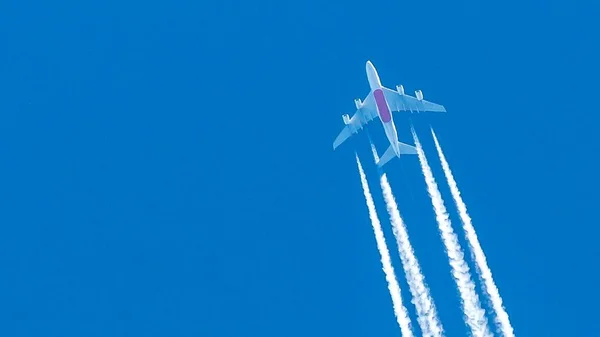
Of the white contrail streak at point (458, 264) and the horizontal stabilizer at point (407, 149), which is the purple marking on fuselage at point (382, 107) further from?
the white contrail streak at point (458, 264)

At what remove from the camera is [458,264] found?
325ft

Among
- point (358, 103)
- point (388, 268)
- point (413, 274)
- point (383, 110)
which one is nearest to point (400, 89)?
point (383, 110)

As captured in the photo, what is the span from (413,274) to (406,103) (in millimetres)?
18747

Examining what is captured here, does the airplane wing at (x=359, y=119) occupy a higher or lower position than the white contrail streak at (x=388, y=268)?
higher

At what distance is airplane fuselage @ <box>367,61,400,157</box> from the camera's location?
107 meters

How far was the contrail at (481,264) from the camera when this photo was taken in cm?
9700

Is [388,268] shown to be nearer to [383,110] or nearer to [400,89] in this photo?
[383,110]

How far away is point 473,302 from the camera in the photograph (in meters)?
96.8

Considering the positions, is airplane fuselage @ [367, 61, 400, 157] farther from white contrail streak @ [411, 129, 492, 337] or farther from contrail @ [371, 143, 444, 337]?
contrail @ [371, 143, 444, 337]

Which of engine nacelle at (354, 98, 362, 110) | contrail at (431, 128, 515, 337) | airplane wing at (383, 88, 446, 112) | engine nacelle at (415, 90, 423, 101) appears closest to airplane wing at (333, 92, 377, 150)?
engine nacelle at (354, 98, 362, 110)

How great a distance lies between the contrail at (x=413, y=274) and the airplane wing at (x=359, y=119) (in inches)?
116

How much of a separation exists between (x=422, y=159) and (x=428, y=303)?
1652 centimetres

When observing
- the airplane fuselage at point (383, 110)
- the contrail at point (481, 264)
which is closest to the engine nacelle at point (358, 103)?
the airplane fuselage at point (383, 110)

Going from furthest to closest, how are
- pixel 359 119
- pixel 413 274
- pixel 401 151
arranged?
pixel 359 119 < pixel 401 151 < pixel 413 274
